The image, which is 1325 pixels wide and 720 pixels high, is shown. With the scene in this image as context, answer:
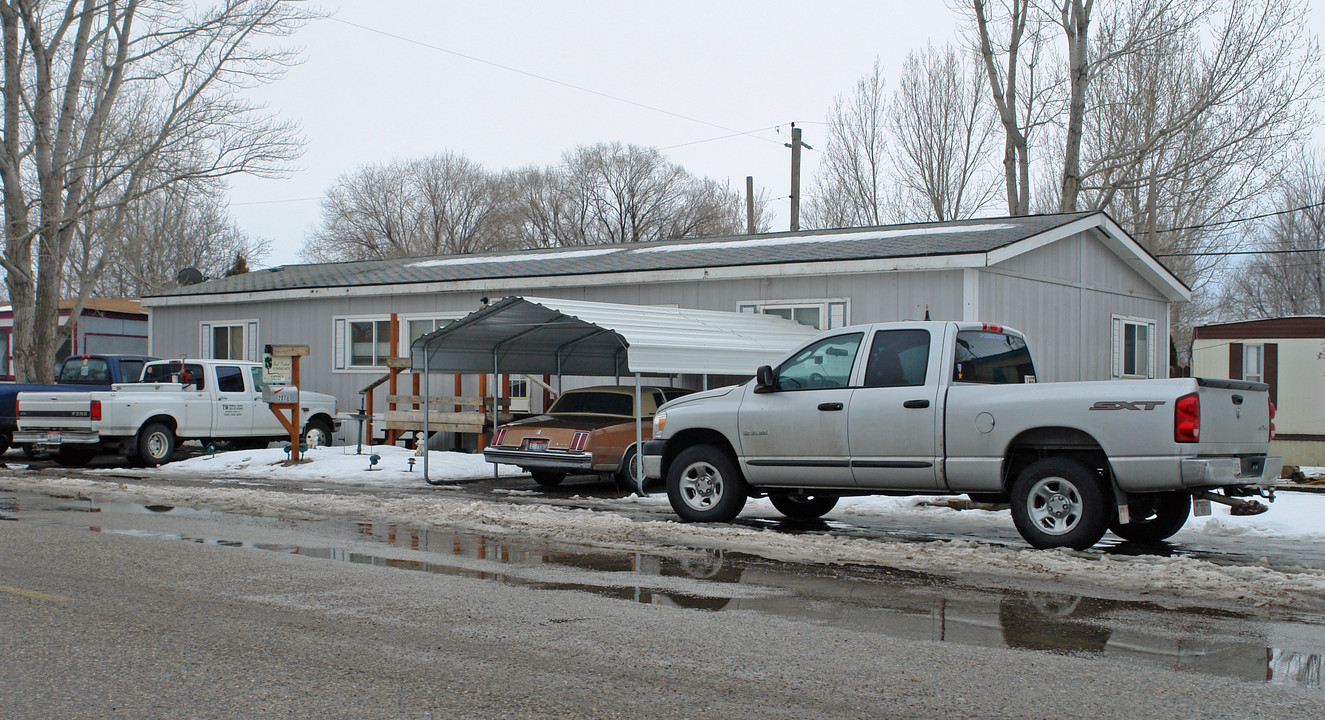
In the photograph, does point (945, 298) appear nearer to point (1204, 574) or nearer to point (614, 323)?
point (614, 323)

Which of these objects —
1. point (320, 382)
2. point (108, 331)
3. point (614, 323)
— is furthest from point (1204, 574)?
point (108, 331)

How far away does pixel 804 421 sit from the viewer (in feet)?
35.2

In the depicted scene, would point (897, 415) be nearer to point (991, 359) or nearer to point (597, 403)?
point (991, 359)

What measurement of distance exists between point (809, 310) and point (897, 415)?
27.6ft

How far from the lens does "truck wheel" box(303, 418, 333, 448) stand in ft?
71.8

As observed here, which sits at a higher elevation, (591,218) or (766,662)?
(591,218)

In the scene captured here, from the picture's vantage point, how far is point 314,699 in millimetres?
4898

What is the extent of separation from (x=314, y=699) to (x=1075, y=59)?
28.6 meters

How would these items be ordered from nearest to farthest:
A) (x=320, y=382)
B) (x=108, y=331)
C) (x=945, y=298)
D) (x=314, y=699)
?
(x=314, y=699), (x=945, y=298), (x=320, y=382), (x=108, y=331)

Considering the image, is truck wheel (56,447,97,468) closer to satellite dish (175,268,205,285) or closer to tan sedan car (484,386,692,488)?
tan sedan car (484,386,692,488)

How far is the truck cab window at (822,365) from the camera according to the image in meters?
10.7

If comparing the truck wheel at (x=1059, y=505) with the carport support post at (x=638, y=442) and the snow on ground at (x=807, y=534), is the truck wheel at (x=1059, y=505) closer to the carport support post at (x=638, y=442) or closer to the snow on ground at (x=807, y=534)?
the snow on ground at (x=807, y=534)

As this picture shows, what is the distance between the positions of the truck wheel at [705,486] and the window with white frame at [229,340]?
16623 millimetres

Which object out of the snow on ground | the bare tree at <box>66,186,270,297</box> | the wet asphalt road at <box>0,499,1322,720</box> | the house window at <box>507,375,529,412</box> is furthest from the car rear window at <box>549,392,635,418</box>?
the bare tree at <box>66,186,270,297</box>
